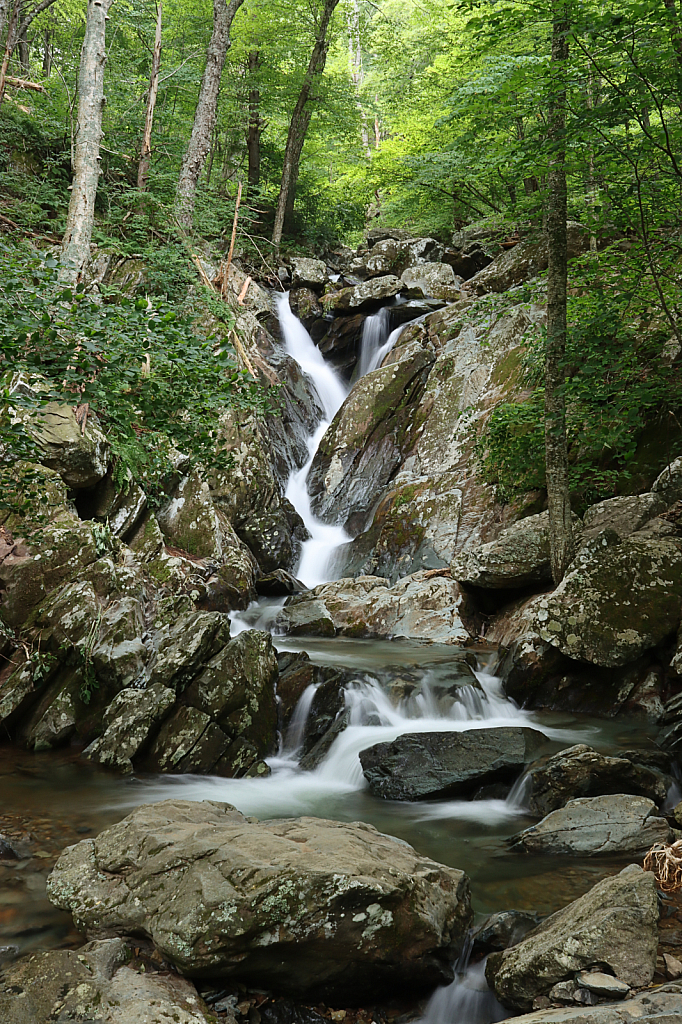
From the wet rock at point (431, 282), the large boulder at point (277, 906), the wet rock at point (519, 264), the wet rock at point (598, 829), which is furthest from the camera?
the wet rock at point (431, 282)

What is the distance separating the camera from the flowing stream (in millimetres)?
3693

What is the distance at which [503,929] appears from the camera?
139 inches

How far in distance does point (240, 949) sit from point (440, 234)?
24.2 m

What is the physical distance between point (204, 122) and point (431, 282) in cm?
691

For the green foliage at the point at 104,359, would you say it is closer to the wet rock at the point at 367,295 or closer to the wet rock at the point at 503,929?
the wet rock at the point at 503,929

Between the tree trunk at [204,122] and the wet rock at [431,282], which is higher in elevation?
the tree trunk at [204,122]

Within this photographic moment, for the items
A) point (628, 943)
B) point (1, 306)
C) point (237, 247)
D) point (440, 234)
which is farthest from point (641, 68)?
point (440, 234)

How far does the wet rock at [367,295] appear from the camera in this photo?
17.5 metres

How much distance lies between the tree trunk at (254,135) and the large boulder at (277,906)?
2053cm

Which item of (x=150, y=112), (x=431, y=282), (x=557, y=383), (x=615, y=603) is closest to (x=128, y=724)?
(x=615, y=603)

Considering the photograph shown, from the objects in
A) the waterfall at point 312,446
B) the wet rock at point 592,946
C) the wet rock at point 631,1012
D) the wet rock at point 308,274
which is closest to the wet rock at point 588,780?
the wet rock at point 592,946

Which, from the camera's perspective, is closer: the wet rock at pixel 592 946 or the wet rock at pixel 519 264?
the wet rock at pixel 592 946

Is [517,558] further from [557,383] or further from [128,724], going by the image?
[128,724]

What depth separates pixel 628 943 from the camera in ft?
9.12
